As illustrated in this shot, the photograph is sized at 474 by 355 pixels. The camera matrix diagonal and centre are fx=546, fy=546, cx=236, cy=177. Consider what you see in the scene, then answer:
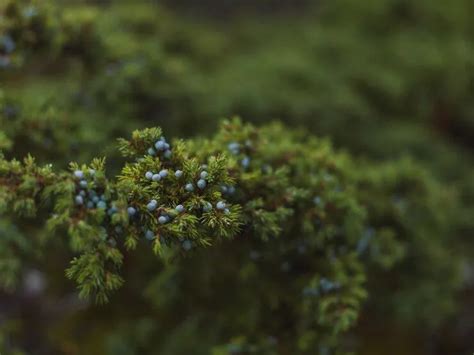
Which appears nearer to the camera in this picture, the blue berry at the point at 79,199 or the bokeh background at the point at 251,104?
the blue berry at the point at 79,199

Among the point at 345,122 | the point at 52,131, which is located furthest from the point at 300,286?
the point at 345,122

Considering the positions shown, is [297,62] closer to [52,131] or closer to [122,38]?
[122,38]

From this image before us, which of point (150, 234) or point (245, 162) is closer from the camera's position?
point (150, 234)

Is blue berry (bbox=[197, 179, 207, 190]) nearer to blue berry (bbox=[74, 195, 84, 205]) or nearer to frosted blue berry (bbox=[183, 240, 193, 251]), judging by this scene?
frosted blue berry (bbox=[183, 240, 193, 251])

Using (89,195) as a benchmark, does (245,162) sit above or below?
above

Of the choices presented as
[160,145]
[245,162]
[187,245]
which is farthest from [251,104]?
[187,245]

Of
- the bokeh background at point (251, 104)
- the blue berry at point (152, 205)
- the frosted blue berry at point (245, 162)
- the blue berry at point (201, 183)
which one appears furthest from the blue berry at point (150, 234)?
the bokeh background at point (251, 104)

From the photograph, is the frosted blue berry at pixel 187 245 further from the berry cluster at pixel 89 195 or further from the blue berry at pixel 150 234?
the berry cluster at pixel 89 195

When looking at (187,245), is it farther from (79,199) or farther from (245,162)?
(245,162)
